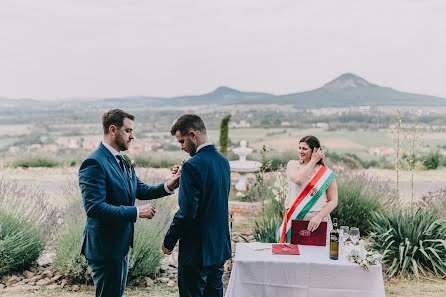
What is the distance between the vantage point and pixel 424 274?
15.5ft

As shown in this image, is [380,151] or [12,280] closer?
[12,280]

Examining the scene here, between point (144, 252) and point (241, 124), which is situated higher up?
point (241, 124)

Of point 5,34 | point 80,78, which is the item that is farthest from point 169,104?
point 5,34

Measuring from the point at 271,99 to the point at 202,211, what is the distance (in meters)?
24.5

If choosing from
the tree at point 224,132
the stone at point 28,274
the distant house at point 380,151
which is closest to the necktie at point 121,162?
the stone at point 28,274

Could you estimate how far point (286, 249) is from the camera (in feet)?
10.9

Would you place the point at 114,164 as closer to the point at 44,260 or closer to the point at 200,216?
the point at 200,216

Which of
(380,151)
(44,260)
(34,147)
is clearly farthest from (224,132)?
(34,147)

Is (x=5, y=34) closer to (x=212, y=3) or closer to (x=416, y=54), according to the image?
(x=212, y=3)

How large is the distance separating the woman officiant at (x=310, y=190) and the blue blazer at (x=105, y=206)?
1.66 meters

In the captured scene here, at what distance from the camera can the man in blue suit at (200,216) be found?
2.60 metres

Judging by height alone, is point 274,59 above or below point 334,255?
A: above

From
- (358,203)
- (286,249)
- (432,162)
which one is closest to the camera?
(286,249)

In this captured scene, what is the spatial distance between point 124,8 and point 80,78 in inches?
258
